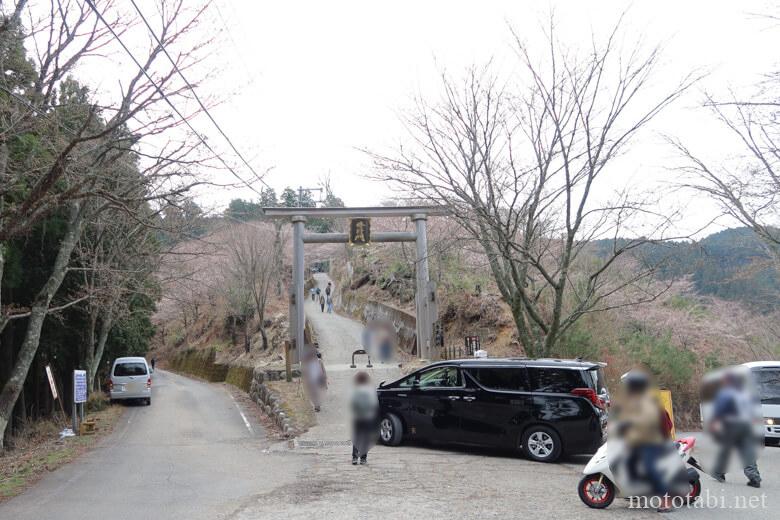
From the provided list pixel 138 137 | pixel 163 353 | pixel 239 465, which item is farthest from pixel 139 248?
pixel 163 353

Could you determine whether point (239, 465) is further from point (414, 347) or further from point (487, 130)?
point (414, 347)

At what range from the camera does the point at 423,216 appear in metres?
21.9

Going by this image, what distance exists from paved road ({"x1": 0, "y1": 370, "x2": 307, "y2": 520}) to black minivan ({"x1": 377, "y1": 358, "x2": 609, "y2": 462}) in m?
2.35

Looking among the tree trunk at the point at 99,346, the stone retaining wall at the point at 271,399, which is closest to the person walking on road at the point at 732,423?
the stone retaining wall at the point at 271,399

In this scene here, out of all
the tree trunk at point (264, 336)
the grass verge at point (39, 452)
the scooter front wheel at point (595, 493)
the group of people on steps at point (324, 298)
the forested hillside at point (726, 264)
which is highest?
the group of people on steps at point (324, 298)

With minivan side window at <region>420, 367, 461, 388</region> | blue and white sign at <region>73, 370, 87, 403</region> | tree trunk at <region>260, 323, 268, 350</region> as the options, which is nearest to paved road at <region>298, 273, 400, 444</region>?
minivan side window at <region>420, 367, 461, 388</region>

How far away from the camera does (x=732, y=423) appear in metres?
1.29

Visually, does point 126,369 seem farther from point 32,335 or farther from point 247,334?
point 247,334

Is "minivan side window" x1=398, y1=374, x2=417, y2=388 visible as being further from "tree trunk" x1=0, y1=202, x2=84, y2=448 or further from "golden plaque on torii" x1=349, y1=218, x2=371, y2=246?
"golden plaque on torii" x1=349, y1=218, x2=371, y2=246

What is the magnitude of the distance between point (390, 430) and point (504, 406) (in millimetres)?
2610

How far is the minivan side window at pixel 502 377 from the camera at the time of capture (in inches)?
456

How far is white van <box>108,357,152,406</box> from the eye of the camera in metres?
26.1

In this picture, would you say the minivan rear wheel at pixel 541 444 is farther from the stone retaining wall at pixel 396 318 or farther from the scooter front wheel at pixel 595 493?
the stone retaining wall at pixel 396 318

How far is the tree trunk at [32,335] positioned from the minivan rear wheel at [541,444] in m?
11.4
